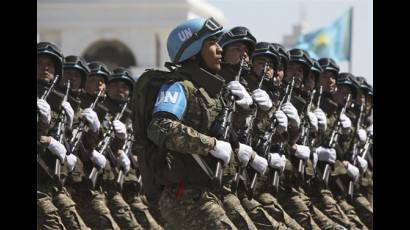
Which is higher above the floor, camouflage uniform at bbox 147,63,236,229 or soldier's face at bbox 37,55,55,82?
soldier's face at bbox 37,55,55,82

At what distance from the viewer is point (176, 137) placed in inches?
274

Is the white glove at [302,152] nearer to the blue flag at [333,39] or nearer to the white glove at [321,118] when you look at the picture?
the white glove at [321,118]

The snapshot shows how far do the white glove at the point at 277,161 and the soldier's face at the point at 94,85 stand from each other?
8.92 ft

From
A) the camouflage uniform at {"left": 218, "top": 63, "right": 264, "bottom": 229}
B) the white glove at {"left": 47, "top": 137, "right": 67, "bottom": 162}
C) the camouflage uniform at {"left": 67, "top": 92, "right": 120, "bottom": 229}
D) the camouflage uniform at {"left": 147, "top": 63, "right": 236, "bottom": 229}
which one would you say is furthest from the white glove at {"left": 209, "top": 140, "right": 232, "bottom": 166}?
the camouflage uniform at {"left": 67, "top": 92, "right": 120, "bottom": 229}

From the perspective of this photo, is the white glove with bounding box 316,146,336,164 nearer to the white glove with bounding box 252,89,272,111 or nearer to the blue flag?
the white glove with bounding box 252,89,272,111

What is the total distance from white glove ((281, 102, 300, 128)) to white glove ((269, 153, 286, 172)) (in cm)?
41

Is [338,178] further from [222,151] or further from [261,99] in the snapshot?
[222,151]

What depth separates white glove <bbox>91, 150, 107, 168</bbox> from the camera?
11531mm

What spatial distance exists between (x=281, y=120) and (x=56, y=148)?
176cm

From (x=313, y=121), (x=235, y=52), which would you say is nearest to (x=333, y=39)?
(x=313, y=121)
